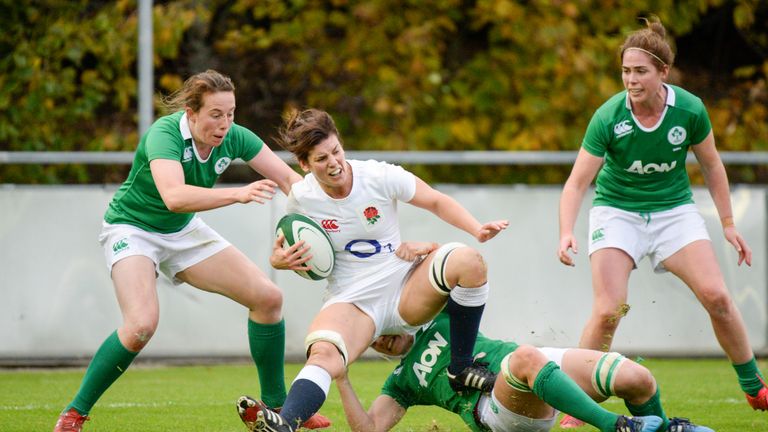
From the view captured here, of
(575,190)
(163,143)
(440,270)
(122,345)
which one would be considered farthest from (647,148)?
(122,345)

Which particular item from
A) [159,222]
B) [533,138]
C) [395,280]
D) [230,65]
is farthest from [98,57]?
[395,280]

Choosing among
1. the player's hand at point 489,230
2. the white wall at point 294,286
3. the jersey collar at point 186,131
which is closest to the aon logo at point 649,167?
the player's hand at point 489,230

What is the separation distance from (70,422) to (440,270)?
185 centimetres

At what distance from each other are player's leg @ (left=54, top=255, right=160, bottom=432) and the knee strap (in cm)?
183

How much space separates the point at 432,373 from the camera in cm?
502

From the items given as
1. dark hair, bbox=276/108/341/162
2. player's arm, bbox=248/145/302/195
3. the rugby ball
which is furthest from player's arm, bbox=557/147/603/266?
player's arm, bbox=248/145/302/195

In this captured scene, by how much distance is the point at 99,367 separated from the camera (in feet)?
17.8

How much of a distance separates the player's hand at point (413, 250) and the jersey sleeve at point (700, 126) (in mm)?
1587

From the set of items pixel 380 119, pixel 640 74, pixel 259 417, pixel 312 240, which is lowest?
pixel 380 119

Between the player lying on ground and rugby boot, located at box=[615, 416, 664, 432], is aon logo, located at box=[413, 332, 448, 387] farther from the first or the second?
rugby boot, located at box=[615, 416, 664, 432]

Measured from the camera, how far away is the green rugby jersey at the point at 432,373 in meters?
4.96

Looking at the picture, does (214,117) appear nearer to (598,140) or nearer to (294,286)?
(598,140)

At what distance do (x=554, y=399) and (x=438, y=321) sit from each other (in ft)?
3.54

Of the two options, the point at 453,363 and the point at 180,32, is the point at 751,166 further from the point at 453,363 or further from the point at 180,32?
the point at 453,363
